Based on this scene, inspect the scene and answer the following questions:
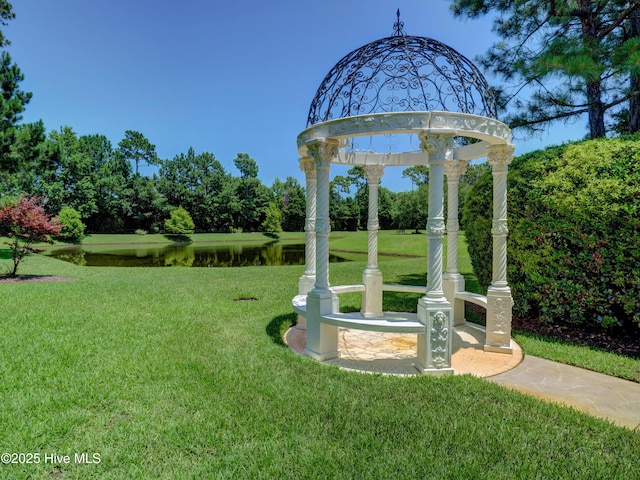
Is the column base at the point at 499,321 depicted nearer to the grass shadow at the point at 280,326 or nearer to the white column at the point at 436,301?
the white column at the point at 436,301

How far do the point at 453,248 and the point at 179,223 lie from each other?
44435 mm

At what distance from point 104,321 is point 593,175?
9.32 metres

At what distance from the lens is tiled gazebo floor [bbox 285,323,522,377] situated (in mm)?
5027

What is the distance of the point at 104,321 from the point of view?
7055 millimetres

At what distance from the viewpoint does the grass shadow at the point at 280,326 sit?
20.4 ft

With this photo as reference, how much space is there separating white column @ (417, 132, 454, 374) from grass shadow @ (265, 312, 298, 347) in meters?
2.34

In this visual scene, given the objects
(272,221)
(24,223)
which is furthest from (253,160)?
(24,223)

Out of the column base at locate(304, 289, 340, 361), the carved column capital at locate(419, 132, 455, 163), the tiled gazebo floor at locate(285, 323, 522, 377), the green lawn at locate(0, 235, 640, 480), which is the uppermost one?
the carved column capital at locate(419, 132, 455, 163)

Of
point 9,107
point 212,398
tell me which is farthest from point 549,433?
point 9,107

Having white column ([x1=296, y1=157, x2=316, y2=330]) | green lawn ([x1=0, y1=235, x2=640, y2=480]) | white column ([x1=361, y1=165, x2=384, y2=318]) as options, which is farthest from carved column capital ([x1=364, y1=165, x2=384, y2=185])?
green lawn ([x1=0, y1=235, x2=640, y2=480])

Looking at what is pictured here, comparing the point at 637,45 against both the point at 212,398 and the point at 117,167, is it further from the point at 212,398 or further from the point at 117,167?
the point at 117,167

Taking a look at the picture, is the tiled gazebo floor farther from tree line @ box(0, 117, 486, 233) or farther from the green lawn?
tree line @ box(0, 117, 486, 233)

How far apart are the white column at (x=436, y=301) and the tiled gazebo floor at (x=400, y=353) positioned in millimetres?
318

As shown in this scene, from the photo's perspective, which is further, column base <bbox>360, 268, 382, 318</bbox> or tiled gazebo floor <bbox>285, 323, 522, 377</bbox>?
column base <bbox>360, 268, 382, 318</bbox>
